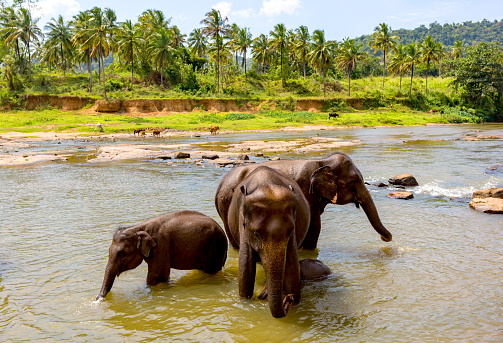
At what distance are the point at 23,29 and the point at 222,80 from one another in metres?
Result: 31.3

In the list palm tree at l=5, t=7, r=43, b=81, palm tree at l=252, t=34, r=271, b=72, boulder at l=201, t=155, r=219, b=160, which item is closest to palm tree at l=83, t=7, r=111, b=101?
palm tree at l=5, t=7, r=43, b=81

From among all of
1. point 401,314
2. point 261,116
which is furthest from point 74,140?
point 401,314

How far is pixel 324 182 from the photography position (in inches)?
294

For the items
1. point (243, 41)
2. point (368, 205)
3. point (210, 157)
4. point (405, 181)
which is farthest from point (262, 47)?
point (368, 205)

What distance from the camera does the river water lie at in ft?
16.9

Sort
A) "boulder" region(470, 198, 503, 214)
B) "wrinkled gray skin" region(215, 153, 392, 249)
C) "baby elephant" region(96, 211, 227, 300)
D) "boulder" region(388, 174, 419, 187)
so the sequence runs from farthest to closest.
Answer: "boulder" region(388, 174, 419, 187) → "boulder" region(470, 198, 503, 214) → "wrinkled gray skin" region(215, 153, 392, 249) → "baby elephant" region(96, 211, 227, 300)

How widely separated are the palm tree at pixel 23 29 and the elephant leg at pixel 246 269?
70.7 meters

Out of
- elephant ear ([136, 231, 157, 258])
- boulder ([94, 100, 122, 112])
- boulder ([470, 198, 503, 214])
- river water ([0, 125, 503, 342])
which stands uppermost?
boulder ([94, 100, 122, 112])

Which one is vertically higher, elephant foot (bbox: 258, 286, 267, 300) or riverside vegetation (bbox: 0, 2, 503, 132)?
riverside vegetation (bbox: 0, 2, 503, 132)

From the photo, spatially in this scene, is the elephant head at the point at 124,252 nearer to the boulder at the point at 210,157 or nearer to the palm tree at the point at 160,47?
the boulder at the point at 210,157

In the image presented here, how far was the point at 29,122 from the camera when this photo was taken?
47.3 m

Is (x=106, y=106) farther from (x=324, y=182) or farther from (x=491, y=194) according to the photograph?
(x=324, y=182)

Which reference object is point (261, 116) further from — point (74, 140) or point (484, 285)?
point (484, 285)

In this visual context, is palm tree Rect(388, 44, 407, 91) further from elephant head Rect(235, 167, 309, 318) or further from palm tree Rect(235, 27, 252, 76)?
elephant head Rect(235, 167, 309, 318)
